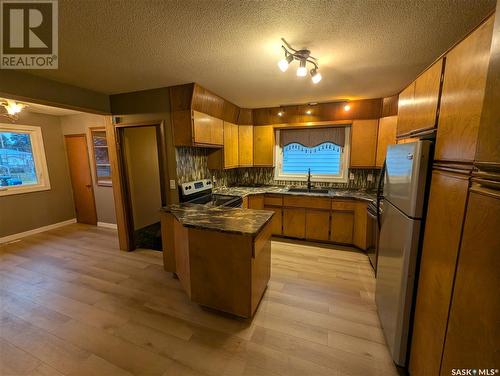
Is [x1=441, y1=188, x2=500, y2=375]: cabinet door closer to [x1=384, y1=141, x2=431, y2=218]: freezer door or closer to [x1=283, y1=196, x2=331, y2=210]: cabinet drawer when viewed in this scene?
[x1=384, y1=141, x2=431, y2=218]: freezer door

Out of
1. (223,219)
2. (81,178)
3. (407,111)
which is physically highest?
(407,111)

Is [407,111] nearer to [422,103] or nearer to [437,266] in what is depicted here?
[422,103]

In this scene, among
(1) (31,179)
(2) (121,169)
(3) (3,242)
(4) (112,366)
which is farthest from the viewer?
(1) (31,179)

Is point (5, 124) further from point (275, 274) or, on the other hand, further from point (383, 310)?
point (383, 310)

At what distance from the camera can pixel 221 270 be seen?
73.0 inches

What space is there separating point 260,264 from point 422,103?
182cm

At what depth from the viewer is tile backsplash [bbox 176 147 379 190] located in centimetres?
300

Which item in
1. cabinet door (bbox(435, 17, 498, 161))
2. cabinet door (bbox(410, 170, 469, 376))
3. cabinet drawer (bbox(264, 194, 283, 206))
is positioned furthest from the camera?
cabinet drawer (bbox(264, 194, 283, 206))

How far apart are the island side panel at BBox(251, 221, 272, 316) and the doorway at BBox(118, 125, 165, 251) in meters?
2.14

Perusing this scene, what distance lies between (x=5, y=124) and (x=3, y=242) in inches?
85.6

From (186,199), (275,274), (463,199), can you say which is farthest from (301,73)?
(275,274)

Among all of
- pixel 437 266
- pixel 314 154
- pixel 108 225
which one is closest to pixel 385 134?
pixel 314 154

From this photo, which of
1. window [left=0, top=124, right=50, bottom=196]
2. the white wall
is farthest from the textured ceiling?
window [left=0, top=124, right=50, bottom=196]

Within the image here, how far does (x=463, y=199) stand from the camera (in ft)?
2.96
